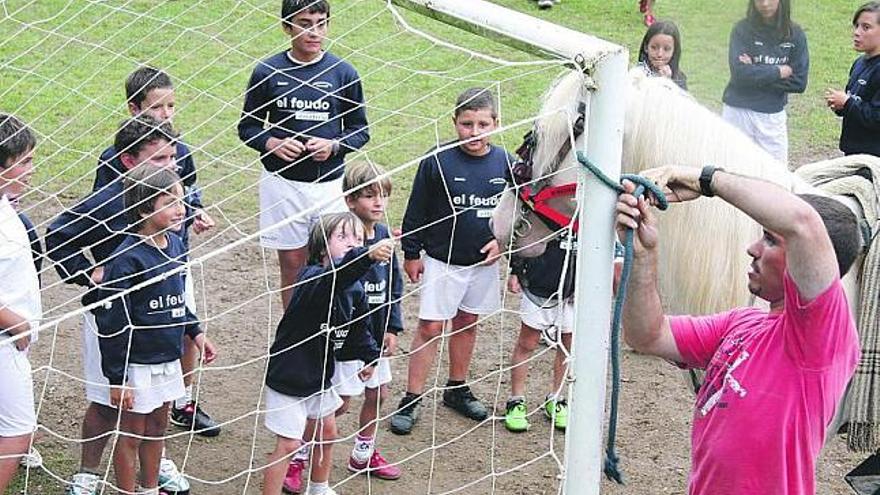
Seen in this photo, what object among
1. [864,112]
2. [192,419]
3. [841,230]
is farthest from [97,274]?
[864,112]

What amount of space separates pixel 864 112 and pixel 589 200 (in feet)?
11.9

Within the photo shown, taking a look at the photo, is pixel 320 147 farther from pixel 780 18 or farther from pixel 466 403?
pixel 780 18

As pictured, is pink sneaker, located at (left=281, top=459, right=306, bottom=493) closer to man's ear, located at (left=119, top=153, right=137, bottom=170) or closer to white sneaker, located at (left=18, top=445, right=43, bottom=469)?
white sneaker, located at (left=18, top=445, right=43, bottom=469)

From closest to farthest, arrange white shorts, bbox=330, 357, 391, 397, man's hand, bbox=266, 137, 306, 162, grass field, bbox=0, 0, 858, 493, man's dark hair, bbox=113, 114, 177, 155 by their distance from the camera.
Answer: white shorts, bbox=330, 357, 391, 397
man's dark hair, bbox=113, 114, 177, 155
man's hand, bbox=266, 137, 306, 162
grass field, bbox=0, 0, 858, 493

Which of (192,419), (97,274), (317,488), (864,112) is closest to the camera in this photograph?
(97,274)

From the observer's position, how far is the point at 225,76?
25.2 feet

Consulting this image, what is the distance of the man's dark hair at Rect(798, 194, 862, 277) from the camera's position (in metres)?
2.34

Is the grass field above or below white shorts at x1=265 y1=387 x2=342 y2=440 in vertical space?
below

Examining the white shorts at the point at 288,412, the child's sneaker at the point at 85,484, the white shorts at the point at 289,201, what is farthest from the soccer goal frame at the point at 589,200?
the white shorts at the point at 289,201

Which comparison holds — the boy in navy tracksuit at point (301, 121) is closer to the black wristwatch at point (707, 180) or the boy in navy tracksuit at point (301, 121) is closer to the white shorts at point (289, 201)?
the white shorts at point (289, 201)

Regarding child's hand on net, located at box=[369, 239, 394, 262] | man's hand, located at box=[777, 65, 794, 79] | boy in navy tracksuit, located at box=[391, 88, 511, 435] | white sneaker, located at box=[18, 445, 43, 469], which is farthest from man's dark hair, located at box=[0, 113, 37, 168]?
man's hand, located at box=[777, 65, 794, 79]

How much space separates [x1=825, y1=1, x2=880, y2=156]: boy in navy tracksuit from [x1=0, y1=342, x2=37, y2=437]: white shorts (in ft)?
12.5

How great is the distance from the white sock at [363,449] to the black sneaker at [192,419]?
22.1 inches

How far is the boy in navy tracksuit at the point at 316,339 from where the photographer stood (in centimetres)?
370
